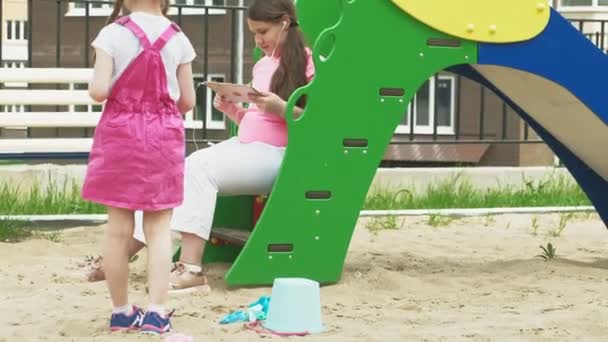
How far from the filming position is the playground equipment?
4.06 meters

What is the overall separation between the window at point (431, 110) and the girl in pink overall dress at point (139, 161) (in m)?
15.7

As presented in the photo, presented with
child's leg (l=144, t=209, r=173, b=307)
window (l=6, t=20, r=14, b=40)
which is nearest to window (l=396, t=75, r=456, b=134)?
window (l=6, t=20, r=14, b=40)

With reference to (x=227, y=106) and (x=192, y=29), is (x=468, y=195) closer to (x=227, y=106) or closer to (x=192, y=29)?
(x=227, y=106)

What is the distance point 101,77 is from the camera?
3.26 m

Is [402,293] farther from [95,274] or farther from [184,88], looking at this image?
[184,88]

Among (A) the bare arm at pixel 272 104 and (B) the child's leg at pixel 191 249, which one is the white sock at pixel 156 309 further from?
(A) the bare arm at pixel 272 104

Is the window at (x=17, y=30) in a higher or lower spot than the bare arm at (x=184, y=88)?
lower

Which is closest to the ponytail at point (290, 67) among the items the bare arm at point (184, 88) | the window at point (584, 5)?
the bare arm at point (184, 88)

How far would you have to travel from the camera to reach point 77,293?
3.97 m

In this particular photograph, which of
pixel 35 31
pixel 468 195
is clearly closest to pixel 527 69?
pixel 468 195

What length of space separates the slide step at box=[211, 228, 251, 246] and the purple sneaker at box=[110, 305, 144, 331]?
3.00 feet

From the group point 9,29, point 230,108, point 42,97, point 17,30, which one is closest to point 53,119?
point 42,97

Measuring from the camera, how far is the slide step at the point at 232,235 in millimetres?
4277

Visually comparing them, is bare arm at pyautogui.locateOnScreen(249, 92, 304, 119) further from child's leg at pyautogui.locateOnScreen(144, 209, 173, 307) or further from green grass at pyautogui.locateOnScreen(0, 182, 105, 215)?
green grass at pyautogui.locateOnScreen(0, 182, 105, 215)
